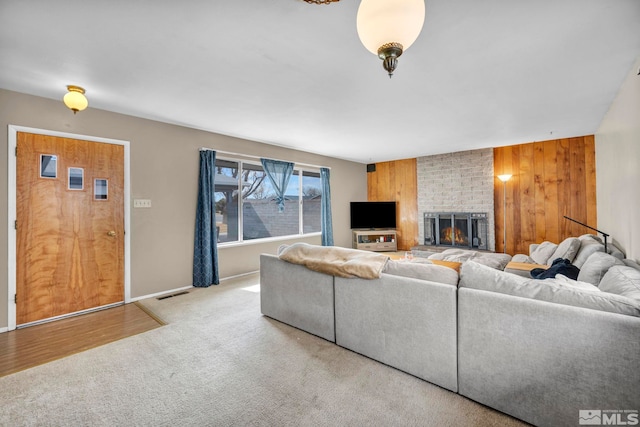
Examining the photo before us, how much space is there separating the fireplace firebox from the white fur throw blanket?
14.7ft

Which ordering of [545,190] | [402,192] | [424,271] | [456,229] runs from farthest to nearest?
[402,192]
[456,229]
[545,190]
[424,271]

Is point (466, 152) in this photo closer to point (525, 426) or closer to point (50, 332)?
point (525, 426)

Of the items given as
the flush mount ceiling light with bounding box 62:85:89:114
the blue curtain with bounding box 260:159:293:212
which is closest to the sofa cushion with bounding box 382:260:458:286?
the flush mount ceiling light with bounding box 62:85:89:114

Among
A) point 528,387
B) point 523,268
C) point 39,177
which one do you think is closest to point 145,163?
point 39,177

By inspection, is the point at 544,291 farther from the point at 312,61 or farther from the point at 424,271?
the point at 312,61

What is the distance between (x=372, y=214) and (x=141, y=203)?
508 cm

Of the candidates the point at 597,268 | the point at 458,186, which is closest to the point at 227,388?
the point at 597,268

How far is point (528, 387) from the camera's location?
1.48 meters

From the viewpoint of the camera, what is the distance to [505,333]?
154 centimetres

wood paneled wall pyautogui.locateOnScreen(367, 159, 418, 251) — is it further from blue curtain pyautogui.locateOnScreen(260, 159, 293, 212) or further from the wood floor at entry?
the wood floor at entry

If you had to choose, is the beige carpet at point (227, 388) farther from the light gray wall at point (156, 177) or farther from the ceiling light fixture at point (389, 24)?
the ceiling light fixture at point (389, 24)

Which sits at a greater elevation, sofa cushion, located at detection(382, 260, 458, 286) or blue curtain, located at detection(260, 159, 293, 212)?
blue curtain, located at detection(260, 159, 293, 212)

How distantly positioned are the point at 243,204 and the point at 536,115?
457 centimetres

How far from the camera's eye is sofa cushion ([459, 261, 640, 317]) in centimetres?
135
